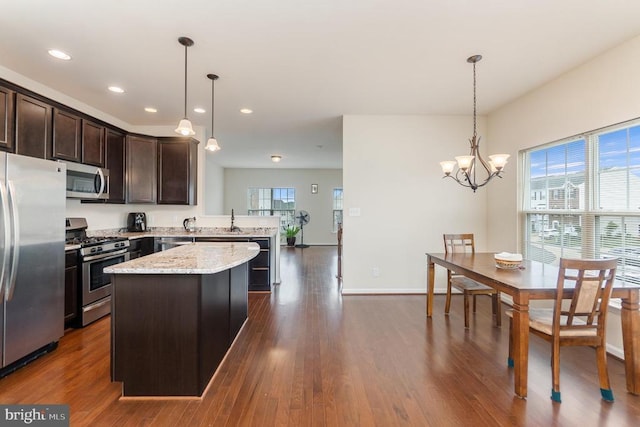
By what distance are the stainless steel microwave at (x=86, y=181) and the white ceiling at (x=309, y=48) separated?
3.08 ft

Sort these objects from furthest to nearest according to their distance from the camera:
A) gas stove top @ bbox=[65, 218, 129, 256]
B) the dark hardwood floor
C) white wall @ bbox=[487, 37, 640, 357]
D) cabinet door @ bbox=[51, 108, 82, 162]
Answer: gas stove top @ bbox=[65, 218, 129, 256]
cabinet door @ bbox=[51, 108, 82, 162]
white wall @ bbox=[487, 37, 640, 357]
the dark hardwood floor

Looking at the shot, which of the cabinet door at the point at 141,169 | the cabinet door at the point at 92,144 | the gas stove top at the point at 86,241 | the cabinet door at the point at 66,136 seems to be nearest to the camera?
the cabinet door at the point at 66,136

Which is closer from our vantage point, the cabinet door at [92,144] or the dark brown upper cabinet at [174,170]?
the cabinet door at [92,144]

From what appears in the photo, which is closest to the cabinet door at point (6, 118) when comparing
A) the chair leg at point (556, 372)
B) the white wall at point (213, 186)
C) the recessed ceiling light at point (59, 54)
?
the recessed ceiling light at point (59, 54)

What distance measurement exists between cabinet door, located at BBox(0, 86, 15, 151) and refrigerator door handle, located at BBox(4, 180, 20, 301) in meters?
0.71

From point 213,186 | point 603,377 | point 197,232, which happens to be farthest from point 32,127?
point 213,186

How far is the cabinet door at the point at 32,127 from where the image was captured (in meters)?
2.74

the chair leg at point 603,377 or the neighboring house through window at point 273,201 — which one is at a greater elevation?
the neighboring house through window at point 273,201

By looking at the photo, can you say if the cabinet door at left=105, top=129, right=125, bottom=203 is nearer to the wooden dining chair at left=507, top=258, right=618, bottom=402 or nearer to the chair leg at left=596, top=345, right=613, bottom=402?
the wooden dining chair at left=507, top=258, right=618, bottom=402

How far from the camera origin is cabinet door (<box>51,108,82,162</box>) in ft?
10.2

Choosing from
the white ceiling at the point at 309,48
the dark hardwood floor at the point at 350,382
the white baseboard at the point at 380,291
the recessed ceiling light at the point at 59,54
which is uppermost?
the white ceiling at the point at 309,48

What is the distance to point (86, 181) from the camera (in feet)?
11.4

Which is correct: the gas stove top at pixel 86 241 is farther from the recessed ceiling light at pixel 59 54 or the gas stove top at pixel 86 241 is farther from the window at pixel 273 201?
the window at pixel 273 201

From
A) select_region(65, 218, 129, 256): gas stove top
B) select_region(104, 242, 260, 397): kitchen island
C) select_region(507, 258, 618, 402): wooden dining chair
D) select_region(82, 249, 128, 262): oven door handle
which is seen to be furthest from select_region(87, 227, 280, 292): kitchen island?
select_region(507, 258, 618, 402): wooden dining chair
